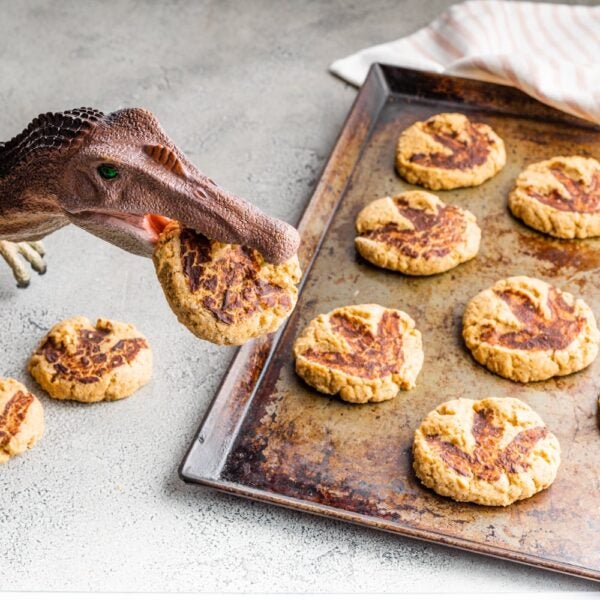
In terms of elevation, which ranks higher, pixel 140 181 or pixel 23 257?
pixel 140 181

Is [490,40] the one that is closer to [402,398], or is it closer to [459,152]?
[459,152]

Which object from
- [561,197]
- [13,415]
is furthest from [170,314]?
[561,197]

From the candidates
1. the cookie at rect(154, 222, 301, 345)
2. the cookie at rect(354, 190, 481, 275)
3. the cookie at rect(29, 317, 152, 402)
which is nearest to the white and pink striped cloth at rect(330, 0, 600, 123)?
the cookie at rect(354, 190, 481, 275)

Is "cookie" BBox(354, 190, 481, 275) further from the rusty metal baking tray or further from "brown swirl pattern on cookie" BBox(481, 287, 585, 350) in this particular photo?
"brown swirl pattern on cookie" BBox(481, 287, 585, 350)

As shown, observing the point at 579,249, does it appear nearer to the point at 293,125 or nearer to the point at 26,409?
the point at 293,125

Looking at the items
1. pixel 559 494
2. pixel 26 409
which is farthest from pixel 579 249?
pixel 26 409

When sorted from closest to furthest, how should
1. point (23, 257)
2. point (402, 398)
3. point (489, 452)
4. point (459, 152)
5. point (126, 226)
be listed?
point (126, 226) < point (489, 452) < point (402, 398) < point (23, 257) < point (459, 152)
